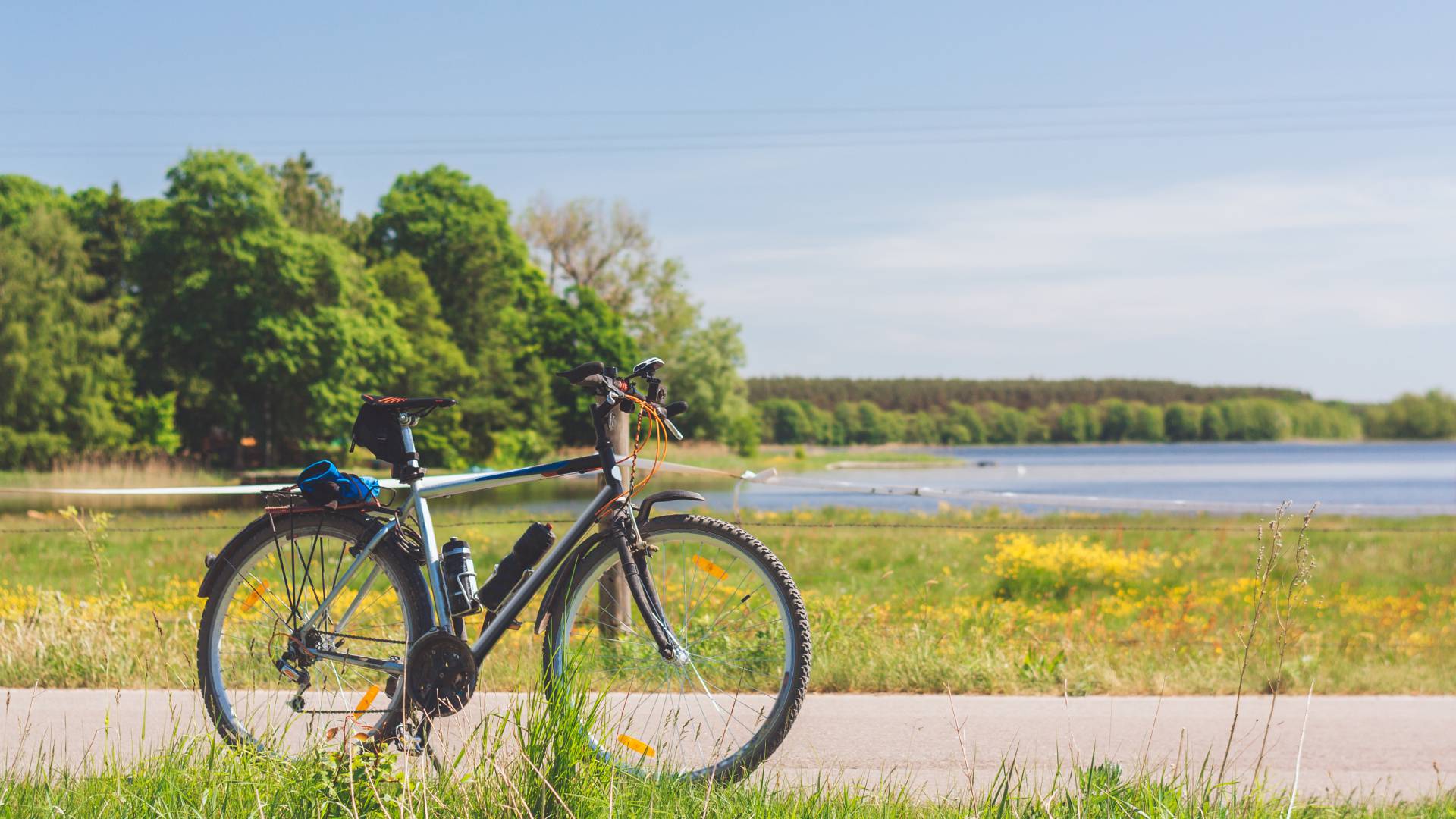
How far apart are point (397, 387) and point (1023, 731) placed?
43694 mm

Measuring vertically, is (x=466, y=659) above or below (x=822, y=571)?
above

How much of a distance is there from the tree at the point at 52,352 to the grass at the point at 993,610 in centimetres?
2408

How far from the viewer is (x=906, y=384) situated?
141 meters

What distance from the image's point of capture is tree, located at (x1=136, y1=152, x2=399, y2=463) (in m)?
40.1

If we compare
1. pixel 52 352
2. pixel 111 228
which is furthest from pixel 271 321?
pixel 111 228

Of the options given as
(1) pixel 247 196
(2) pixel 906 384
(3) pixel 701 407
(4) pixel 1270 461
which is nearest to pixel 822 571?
(1) pixel 247 196

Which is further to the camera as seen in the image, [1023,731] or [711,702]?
[1023,731]

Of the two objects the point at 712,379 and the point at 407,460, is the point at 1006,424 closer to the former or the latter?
the point at 712,379

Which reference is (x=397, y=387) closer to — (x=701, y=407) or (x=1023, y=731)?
(x=701, y=407)

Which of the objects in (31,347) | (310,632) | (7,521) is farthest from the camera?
(31,347)

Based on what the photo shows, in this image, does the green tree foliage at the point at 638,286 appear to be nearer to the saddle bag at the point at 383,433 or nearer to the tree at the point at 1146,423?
the saddle bag at the point at 383,433

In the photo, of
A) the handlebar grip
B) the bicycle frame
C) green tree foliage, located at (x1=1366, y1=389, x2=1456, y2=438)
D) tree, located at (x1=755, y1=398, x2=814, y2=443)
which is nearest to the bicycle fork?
the bicycle frame

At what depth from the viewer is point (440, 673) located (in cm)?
362

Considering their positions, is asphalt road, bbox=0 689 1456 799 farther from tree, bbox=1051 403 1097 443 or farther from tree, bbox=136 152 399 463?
tree, bbox=1051 403 1097 443
